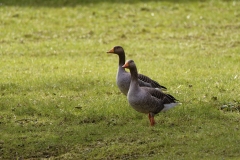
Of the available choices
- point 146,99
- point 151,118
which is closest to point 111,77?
point 151,118

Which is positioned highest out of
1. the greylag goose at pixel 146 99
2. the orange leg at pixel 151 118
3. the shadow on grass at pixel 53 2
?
the shadow on grass at pixel 53 2

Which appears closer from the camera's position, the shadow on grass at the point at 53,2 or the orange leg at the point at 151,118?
the orange leg at the point at 151,118

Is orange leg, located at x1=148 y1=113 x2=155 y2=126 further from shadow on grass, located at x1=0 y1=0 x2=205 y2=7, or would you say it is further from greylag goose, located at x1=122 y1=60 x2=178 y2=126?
shadow on grass, located at x1=0 y1=0 x2=205 y2=7

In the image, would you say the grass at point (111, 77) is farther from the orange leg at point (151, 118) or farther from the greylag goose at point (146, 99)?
the greylag goose at point (146, 99)

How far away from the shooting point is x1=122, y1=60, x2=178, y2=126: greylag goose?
12.2m

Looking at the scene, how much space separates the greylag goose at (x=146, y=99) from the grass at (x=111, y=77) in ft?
1.17

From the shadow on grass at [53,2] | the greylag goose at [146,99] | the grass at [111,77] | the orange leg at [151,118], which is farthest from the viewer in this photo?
the shadow on grass at [53,2]

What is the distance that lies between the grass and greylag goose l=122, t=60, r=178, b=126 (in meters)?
0.36

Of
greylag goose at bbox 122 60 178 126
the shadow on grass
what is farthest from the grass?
greylag goose at bbox 122 60 178 126

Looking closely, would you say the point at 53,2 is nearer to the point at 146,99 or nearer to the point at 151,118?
the point at 151,118

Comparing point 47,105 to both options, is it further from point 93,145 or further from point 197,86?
point 197,86

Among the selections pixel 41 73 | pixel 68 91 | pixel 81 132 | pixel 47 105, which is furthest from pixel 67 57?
pixel 81 132

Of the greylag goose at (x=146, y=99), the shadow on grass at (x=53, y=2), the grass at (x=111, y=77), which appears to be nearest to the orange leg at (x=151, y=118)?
the greylag goose at (x=146, y=99)

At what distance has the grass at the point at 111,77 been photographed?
11.7 metres
